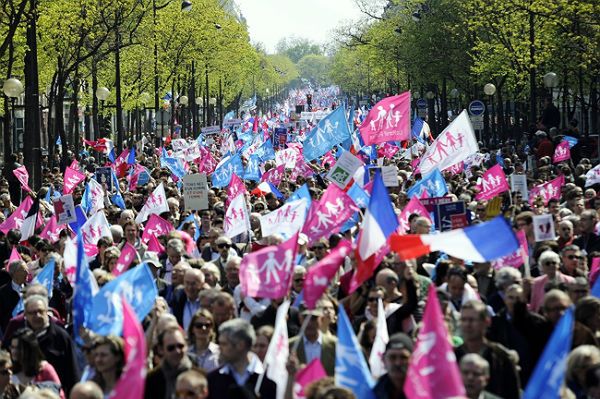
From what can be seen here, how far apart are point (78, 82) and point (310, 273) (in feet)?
136

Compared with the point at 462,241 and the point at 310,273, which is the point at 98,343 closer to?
the point at 310,273

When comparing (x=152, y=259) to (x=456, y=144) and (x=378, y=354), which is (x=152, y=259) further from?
(x=456, y=144)

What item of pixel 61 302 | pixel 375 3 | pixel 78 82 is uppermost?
pixel 375 3

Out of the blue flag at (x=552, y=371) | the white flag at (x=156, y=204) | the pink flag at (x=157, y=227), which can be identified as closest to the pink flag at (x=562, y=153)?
the white flag at (x=156, y=204)

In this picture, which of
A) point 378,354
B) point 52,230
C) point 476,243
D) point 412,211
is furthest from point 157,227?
point 378,354

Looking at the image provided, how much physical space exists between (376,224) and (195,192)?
964cm

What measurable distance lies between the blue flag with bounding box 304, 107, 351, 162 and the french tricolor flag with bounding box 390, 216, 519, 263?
49.6ft

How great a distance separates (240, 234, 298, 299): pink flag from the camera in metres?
10.9

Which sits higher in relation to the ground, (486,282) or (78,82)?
(78,82)

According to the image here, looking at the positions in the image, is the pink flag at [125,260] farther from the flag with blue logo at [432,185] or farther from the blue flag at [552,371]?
the flag with blue logo at [432,185]

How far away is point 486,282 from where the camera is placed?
12.8 m

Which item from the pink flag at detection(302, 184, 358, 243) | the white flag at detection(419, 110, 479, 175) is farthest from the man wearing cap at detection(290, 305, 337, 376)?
the white flag at detection(419, 110, 479, 175)

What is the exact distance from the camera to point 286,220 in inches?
627

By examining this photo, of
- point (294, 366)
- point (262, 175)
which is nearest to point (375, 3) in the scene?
point (262, 175)
